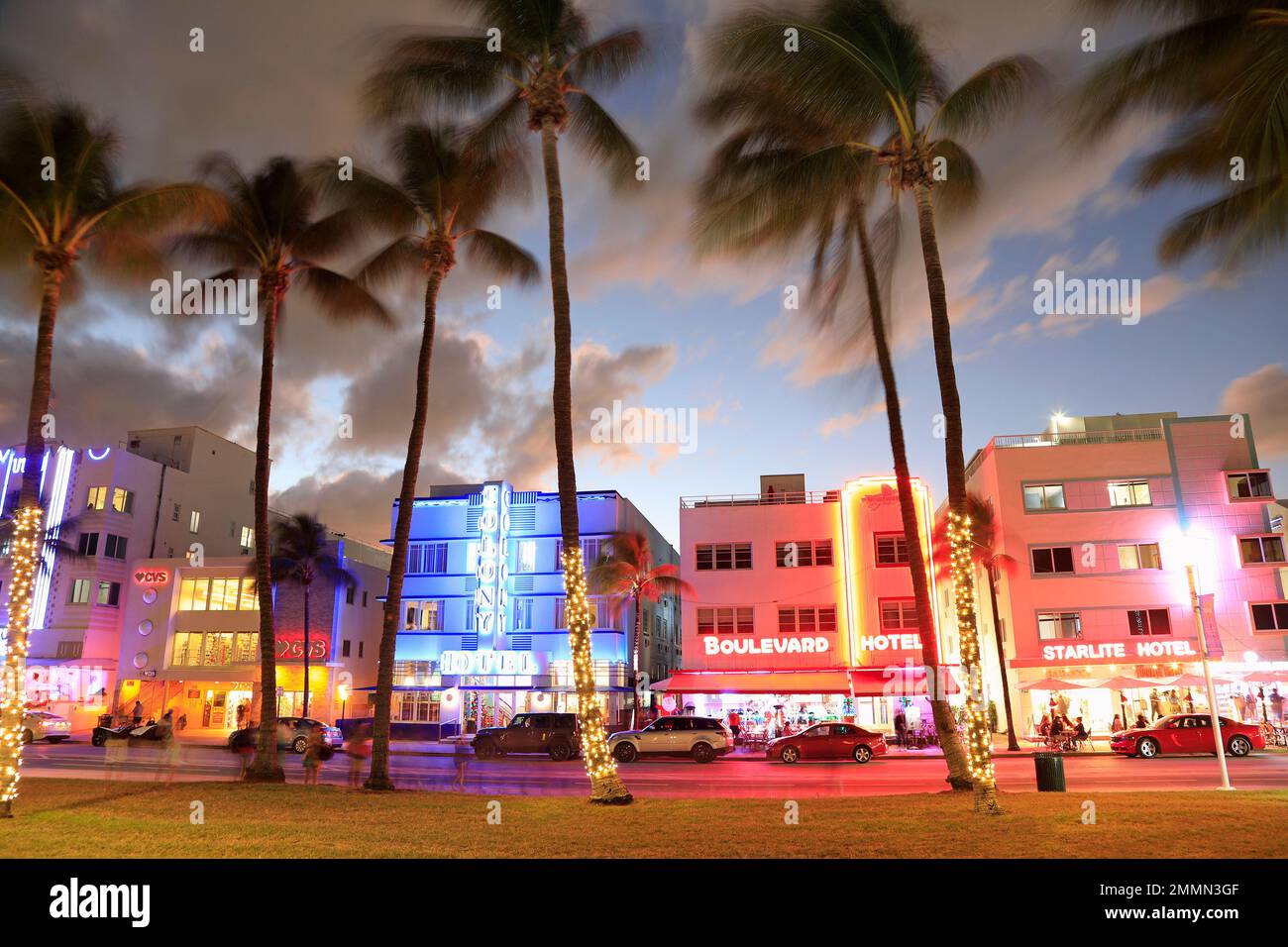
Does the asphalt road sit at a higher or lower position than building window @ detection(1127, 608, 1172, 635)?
lower

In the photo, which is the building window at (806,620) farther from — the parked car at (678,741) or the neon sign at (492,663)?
the neon sign at (492,663)

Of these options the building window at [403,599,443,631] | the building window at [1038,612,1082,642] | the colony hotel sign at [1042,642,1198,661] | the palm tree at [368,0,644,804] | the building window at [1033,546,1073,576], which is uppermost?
the palm tree at [368,0,644,804]

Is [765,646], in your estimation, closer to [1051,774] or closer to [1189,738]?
[1189,738]

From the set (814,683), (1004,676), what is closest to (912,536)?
(814,683)

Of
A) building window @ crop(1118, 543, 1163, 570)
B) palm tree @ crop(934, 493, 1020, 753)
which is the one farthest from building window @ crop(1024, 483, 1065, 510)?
building window @ crop(1118, 543, 1163, 570)

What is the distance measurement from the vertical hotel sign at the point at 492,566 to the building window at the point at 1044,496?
2777 centimetres

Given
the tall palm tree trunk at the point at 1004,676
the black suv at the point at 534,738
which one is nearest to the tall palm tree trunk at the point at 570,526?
the black suv at the point at 534,738

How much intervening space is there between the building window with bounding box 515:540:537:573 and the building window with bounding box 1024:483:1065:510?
86.2 ft

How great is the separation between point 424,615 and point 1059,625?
3366 centimetres

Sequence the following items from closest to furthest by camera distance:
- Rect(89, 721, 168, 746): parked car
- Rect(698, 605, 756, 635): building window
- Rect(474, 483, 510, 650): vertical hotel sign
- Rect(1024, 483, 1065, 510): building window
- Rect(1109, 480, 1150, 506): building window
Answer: Rect(89, 721, 168, 746): parked car, Rect(1109, 480, 1150, 506): building window, Rect(1024, 483, 1065, 510): building window, Rect(698, 605, 756, 635): building window, Rect(474, 483, 510, 650): vertical hotel sign

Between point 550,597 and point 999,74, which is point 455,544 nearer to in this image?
point 550,597

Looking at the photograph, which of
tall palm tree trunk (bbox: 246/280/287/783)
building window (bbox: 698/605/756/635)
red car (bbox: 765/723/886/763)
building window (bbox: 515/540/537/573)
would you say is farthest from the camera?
building window (bbox: 515/540/537/573)

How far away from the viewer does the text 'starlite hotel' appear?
45531 millimetres

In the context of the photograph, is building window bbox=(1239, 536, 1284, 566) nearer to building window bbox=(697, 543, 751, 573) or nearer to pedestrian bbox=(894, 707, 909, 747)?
pedestrian bbox=(894, 707, 909, 747)
